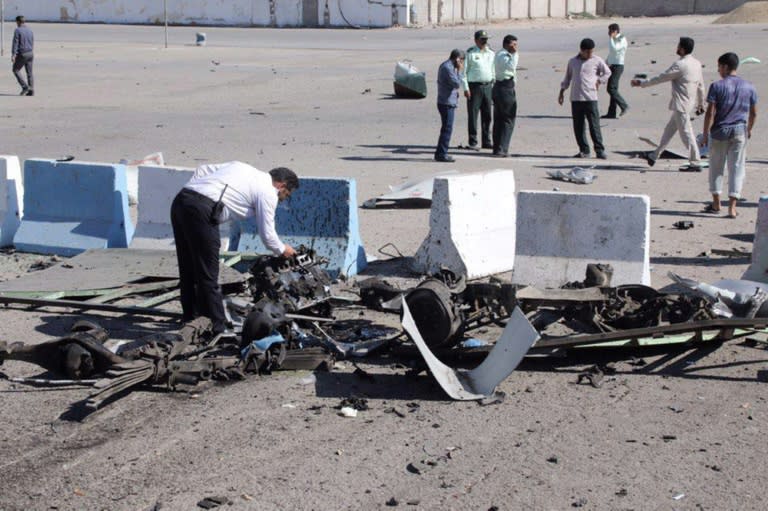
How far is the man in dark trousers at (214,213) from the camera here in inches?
317

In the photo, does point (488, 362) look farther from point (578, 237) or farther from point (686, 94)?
point (686, 94)

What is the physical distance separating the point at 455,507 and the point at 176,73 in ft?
93.4

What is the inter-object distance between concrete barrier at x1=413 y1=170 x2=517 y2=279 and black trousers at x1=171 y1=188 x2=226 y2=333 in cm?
282

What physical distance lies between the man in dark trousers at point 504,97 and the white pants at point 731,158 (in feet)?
17.5

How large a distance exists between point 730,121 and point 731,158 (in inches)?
17.7

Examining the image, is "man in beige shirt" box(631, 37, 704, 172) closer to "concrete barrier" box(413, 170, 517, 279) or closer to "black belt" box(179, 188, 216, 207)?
"concrete barrier" box(413, 170, 517, 279)

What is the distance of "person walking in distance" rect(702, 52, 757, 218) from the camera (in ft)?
40.8

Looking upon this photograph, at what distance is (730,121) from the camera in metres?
12.5

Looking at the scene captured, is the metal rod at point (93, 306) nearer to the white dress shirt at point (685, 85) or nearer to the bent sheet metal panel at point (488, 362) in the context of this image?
the bent sheet metal panel at point (488, 362)

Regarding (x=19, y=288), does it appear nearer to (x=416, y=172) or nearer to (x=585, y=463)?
(x=585, y=463)

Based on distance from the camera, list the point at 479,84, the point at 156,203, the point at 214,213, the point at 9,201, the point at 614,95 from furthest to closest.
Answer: the point at 614,95 → the point at 479,84 → the point at 9,201 → the point at 156,203 → the point at 214,213

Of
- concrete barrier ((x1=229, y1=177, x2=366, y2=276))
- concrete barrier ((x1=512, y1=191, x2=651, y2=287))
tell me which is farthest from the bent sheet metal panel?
concrete barrier ((x1=229, y1=177, x2=366, y2=276))

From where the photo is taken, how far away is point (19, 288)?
9844mm

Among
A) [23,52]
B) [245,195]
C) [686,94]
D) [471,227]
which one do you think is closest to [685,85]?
[686,94]
